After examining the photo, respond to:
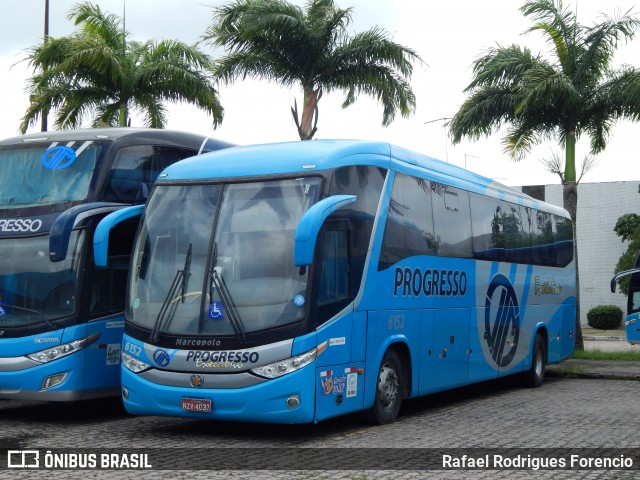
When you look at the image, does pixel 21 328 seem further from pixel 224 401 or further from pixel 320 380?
pixel 320 380

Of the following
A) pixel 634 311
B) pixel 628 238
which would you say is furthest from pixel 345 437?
pixel 628 238

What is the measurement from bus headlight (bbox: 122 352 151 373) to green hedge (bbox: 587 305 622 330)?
3934cm

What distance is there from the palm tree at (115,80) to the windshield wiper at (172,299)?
1391 cm

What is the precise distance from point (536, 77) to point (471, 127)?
2333mm

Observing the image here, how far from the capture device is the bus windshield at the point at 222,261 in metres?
10.6

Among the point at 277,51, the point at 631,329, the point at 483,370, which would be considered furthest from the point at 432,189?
the point at 631,329

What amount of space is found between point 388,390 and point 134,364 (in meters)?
3.20

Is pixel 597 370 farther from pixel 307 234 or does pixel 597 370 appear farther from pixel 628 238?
pixel 628 238

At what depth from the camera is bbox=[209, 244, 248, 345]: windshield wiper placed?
1055cm

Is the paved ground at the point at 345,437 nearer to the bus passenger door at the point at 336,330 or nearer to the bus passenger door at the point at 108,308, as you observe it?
the bus passenger door at the point at 336,330

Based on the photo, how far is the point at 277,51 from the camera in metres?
24.2

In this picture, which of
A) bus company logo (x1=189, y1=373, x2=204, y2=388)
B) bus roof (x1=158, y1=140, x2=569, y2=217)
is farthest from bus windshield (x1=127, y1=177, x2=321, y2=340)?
bus company logo (x1=189, y1=373, x2=204, y2=388)

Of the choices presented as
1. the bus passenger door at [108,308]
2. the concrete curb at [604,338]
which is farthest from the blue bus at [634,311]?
the bus passenger door at [108,308]

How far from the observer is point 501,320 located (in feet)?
54.9
